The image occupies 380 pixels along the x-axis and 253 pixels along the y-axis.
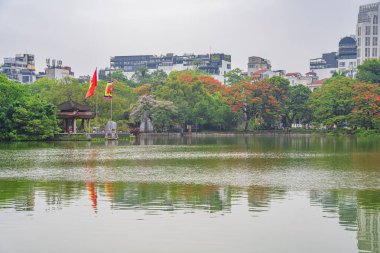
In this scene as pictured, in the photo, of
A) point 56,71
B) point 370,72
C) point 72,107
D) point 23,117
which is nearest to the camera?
point 23,117

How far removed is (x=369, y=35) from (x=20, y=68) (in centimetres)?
10900

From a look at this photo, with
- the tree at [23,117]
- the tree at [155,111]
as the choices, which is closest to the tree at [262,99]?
the tree at [155,111]

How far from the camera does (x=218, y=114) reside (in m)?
96.1

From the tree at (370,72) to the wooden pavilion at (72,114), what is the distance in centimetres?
4793

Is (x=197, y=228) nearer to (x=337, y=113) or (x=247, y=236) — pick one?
(x=247, y=236)

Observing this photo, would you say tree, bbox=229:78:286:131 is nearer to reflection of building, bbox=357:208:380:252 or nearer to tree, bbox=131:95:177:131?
tree, bbox=131:95:177:131

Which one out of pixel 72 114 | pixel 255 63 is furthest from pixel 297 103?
pixel 255 63

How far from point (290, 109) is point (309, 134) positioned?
5.70 m

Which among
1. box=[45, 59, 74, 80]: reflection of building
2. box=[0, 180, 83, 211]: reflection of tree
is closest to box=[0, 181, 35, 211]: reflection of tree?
box=[0, 180, 83, 211]: reflection of tree

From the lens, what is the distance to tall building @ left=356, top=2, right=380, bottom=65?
16988 centimetres

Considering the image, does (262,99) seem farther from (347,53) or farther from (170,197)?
(347,53)

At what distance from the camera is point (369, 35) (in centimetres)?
17100

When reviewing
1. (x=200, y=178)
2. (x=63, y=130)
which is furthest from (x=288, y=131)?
(x=200, y=178)

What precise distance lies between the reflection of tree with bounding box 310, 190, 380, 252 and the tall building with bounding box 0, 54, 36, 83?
171 m
